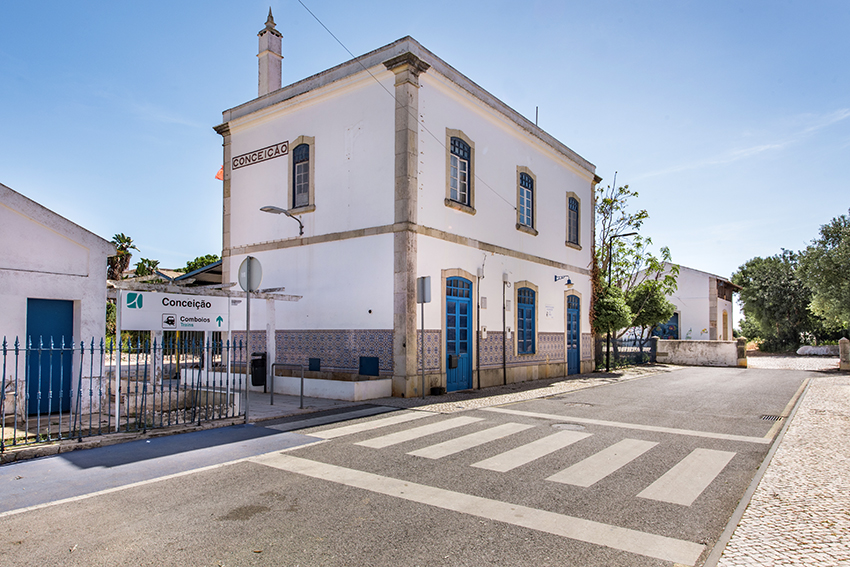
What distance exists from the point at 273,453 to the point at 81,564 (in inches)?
129

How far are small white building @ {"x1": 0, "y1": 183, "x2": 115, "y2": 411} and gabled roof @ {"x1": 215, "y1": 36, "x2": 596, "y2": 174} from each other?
7726 mm

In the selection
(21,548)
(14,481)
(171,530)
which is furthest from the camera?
(14,481)

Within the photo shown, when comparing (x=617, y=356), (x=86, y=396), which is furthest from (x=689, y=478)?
(x=617, y=356)

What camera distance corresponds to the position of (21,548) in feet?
13.4

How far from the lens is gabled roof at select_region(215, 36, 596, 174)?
45.8 feet

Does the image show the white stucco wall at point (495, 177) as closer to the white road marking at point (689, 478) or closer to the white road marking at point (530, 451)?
the white road marking at point (530, 451)

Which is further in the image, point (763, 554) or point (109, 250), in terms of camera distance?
point (109, 250)

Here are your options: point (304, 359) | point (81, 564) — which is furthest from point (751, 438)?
point (304, 359)

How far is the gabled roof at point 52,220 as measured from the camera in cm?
891

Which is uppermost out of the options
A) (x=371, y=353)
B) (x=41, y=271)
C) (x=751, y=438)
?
(x=41, y=271)

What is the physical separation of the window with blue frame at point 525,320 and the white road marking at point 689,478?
1058 cm

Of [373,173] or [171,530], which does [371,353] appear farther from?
[171,530]

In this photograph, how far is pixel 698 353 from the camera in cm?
2727

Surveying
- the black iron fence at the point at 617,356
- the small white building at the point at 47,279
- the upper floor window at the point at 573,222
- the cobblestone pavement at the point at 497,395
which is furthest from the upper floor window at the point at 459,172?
the black iron fence at the point at 617,356
